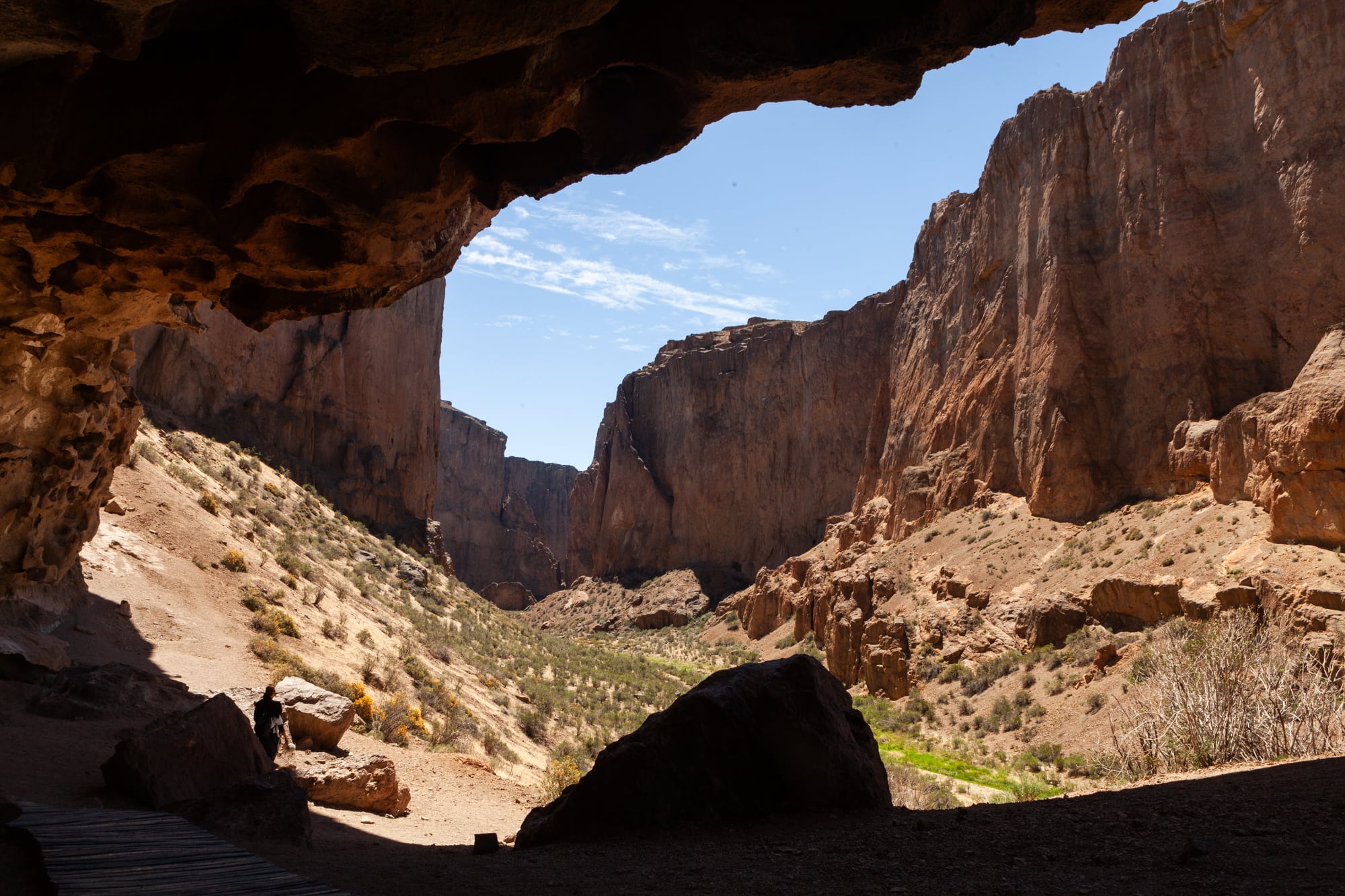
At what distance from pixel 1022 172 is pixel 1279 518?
2212 centimetres

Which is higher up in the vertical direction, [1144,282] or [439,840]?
[1144,282]

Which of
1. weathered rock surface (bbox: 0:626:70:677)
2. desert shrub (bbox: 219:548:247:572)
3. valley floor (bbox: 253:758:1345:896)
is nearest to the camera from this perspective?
valley floor (bbox: 253:758:1345:896)

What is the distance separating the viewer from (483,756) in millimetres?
16812

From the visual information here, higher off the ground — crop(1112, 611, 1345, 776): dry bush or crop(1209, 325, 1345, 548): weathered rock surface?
crop(1209, 325, 1345, 548): weathered rock surface

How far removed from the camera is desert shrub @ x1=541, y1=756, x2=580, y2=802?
1393 cm

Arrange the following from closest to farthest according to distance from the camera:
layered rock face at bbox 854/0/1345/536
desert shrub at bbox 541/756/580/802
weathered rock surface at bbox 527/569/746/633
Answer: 1. desert shrub at bbox 541/756/580/802
2. layered rock face at bbox 854/0/1345/536
3. weathered rock surface at bbox 527/569/746/633

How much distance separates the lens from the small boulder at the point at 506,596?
281ft

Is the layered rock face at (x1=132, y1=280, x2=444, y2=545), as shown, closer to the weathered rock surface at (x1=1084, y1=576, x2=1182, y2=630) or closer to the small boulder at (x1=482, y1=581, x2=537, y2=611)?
the weathered rock surface at (x1=1084, y1=576, x2=1182, y2=630)

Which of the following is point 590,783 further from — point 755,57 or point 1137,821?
point 755,57

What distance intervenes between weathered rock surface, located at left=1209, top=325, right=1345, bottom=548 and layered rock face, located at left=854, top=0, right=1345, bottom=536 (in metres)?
3.64

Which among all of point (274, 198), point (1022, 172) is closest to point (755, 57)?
point (274, 198)

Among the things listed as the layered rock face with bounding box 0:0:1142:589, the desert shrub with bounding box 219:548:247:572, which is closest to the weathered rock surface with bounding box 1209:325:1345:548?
the layered rock face with bounding box 0:0:1142:589

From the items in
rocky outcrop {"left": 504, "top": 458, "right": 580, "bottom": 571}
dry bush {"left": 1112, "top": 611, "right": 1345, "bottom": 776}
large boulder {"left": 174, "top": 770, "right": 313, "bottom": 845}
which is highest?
rocky outcrop {"left": 504, "top": 458, "right": 580, "bottom": 571}

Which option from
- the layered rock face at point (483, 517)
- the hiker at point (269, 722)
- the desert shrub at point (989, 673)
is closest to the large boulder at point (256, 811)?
the hiker at point (269, 722)
